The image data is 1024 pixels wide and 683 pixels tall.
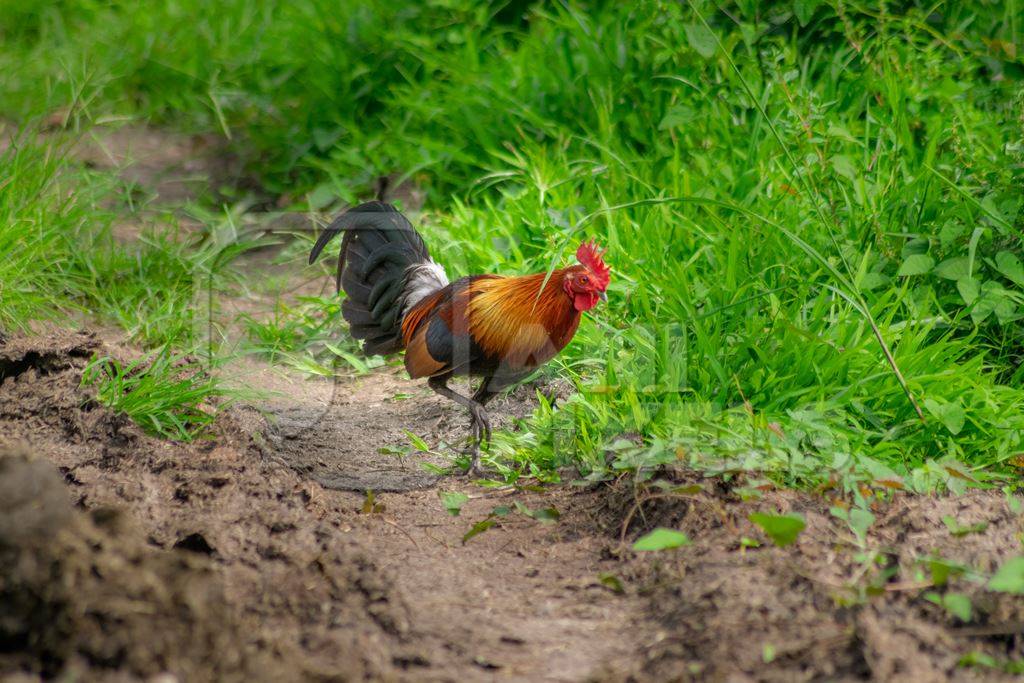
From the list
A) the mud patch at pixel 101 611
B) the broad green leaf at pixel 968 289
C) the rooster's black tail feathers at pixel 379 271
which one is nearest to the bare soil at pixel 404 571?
the mud patch at pixel 101 611

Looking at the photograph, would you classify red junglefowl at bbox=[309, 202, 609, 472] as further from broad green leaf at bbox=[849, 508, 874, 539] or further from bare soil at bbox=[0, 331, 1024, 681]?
broad green leaf at bbox=[849, 508, 874, 539]

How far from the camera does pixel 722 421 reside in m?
3.30

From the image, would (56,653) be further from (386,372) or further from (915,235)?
(915,235)

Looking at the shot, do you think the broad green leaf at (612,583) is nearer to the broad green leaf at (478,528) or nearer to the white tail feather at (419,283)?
the broad green leaf at (478,528)

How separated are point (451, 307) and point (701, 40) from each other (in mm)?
1588

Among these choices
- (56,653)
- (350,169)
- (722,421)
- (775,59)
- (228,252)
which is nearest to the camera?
(56,653)

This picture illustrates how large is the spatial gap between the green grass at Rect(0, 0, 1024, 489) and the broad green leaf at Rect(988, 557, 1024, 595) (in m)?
0.78

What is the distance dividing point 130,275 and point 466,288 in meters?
1.92

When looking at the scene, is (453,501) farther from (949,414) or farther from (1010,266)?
(1010,266)

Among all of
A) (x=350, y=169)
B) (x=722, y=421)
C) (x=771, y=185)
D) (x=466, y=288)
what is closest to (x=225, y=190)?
(x=350, y=169)

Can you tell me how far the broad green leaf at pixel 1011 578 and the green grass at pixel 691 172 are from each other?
0.78 m

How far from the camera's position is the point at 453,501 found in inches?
137

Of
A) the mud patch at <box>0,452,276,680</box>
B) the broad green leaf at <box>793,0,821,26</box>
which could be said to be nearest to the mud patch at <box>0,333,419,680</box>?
the mud patch at <box>0,452,276,680</box>

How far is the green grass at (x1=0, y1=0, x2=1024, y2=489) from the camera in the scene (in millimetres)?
3510
